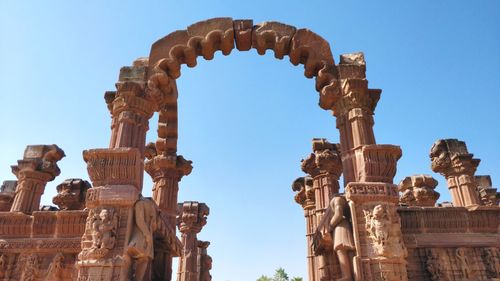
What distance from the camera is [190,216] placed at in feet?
54.6

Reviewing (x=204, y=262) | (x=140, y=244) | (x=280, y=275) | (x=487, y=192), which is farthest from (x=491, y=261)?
(x=280, y=275)

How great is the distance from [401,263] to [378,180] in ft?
5.30

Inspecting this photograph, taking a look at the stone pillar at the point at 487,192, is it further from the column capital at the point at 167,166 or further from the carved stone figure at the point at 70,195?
the carved stone figure at the point at 70,195

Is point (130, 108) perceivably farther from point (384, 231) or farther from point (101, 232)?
point (384, 231)

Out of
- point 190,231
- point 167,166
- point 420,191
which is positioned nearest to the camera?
point 167,166

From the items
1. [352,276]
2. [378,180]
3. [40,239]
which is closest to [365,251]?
[352,276]

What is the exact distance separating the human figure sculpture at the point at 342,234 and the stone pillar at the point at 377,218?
7.7 inches

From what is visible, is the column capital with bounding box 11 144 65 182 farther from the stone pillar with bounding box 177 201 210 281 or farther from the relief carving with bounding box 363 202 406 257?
the relief carving with bounding box 363 202 406 257

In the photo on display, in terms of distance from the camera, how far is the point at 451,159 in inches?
420

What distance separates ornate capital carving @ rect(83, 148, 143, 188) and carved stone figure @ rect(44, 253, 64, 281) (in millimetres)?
1890

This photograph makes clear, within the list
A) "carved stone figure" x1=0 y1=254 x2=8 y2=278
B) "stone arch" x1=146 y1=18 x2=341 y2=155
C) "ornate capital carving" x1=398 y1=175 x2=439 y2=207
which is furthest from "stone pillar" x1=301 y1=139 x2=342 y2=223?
"carved stone figure" x1=0 y1=254 x2=8 y2=278

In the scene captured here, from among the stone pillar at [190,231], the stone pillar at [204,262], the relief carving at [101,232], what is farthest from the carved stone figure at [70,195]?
the stone pillar at [204,262]

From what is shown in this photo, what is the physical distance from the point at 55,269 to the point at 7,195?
16.2ft

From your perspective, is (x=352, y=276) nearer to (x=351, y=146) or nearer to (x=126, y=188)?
(x=351, y=146)
